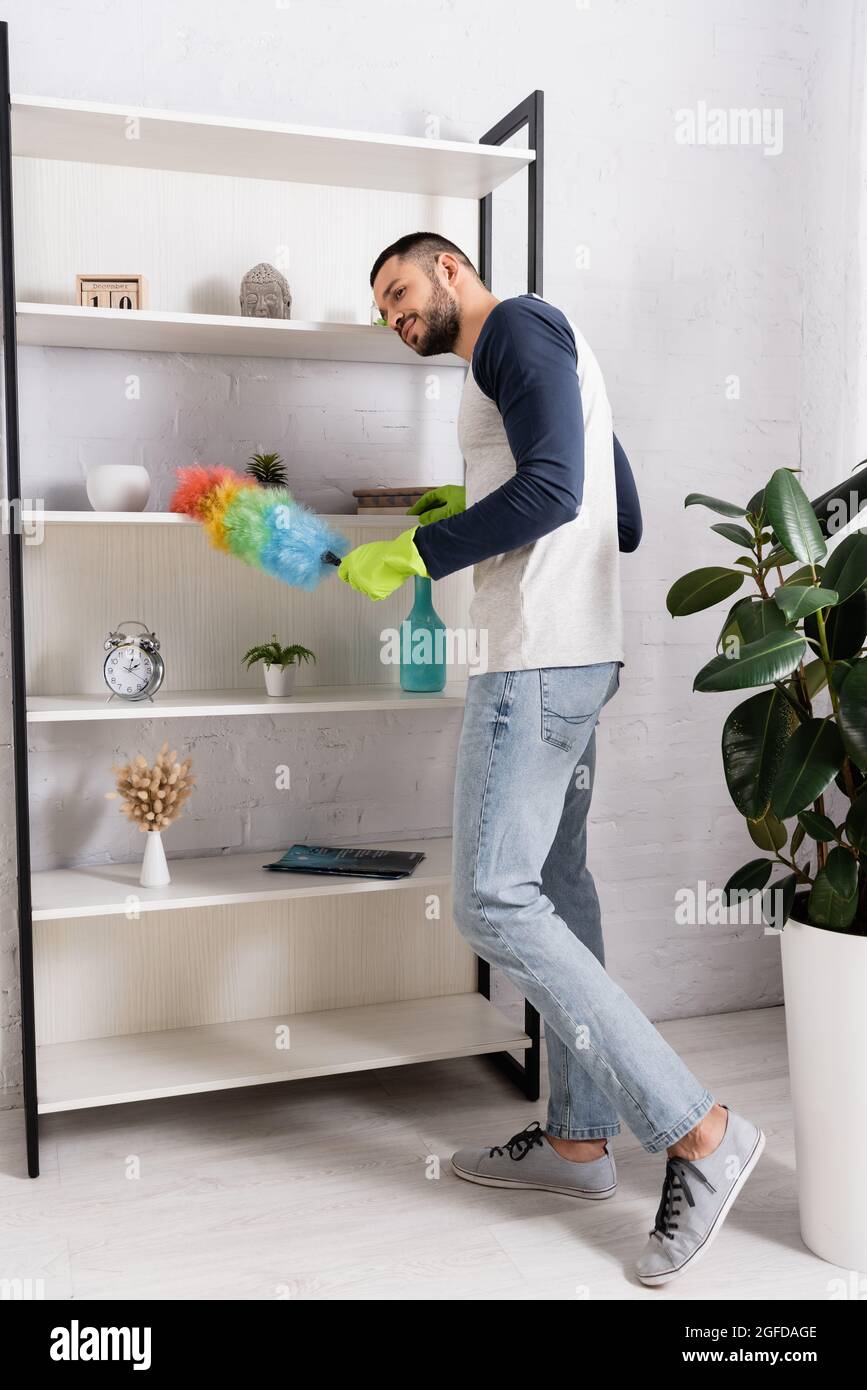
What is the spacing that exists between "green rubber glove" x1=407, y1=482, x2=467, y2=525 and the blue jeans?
380 millimetres

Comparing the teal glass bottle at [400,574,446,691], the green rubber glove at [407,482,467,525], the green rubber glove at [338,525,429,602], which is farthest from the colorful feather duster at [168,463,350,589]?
the teal glass bottle at [400,574,446,691]

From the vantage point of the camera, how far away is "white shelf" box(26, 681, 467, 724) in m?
1.91

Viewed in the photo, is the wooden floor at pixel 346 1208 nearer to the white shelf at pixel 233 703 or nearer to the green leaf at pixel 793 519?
the white shelf at pixel 233 703

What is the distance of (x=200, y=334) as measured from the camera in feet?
6.52

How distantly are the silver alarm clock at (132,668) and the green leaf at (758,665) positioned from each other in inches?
38.4

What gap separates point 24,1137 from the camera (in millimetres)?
2082

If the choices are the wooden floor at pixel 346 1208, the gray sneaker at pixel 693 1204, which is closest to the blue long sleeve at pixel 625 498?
the gray sneaker at pixel 693 1204

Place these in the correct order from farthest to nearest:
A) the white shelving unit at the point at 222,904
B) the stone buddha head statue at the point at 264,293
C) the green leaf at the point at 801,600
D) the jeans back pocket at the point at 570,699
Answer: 1. the stone buddha head statue at the point at 264,293
2. the white shelving unit at the point at 222,904
3. the jeans back pocket at the point at 570,699
4. the green leaf at the point at 801,600

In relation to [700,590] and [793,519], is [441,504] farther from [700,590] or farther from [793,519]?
[793,519]

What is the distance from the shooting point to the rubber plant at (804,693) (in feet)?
4.98
